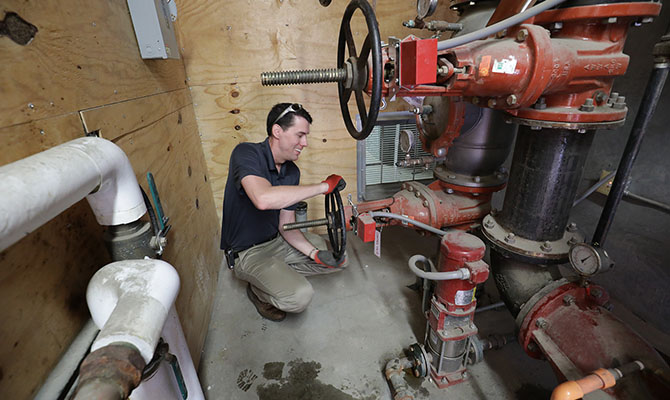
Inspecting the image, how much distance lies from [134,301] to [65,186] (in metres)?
0.19

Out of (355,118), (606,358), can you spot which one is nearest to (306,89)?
(355,118)

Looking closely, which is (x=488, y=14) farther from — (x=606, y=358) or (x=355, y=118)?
(x=606, y=358)

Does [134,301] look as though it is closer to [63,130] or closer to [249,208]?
[63,130]

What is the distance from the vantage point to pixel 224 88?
182 cm

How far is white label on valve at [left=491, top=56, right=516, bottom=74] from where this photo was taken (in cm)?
80

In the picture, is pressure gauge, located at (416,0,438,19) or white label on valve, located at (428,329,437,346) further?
white label on valve, located at (428,329,437,346)

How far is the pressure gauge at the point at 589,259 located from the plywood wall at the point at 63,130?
1.30m

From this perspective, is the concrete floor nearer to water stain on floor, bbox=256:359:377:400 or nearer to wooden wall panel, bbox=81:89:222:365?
water stain on floor, bbox=256:359:377:400

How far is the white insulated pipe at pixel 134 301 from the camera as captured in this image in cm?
41

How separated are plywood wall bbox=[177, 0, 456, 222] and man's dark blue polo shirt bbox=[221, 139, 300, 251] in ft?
1.64

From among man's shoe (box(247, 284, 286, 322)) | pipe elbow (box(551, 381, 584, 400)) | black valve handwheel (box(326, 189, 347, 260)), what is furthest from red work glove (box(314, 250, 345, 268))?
pipe elbow (box(551, 381, 584, 400))

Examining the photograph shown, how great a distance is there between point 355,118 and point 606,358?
1.71 meters

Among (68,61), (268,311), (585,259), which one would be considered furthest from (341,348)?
(68,61)

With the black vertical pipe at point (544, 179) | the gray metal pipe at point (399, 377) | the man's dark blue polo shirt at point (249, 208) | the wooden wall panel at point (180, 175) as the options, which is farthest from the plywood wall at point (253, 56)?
the gray metal pipe at point (399, 377)
